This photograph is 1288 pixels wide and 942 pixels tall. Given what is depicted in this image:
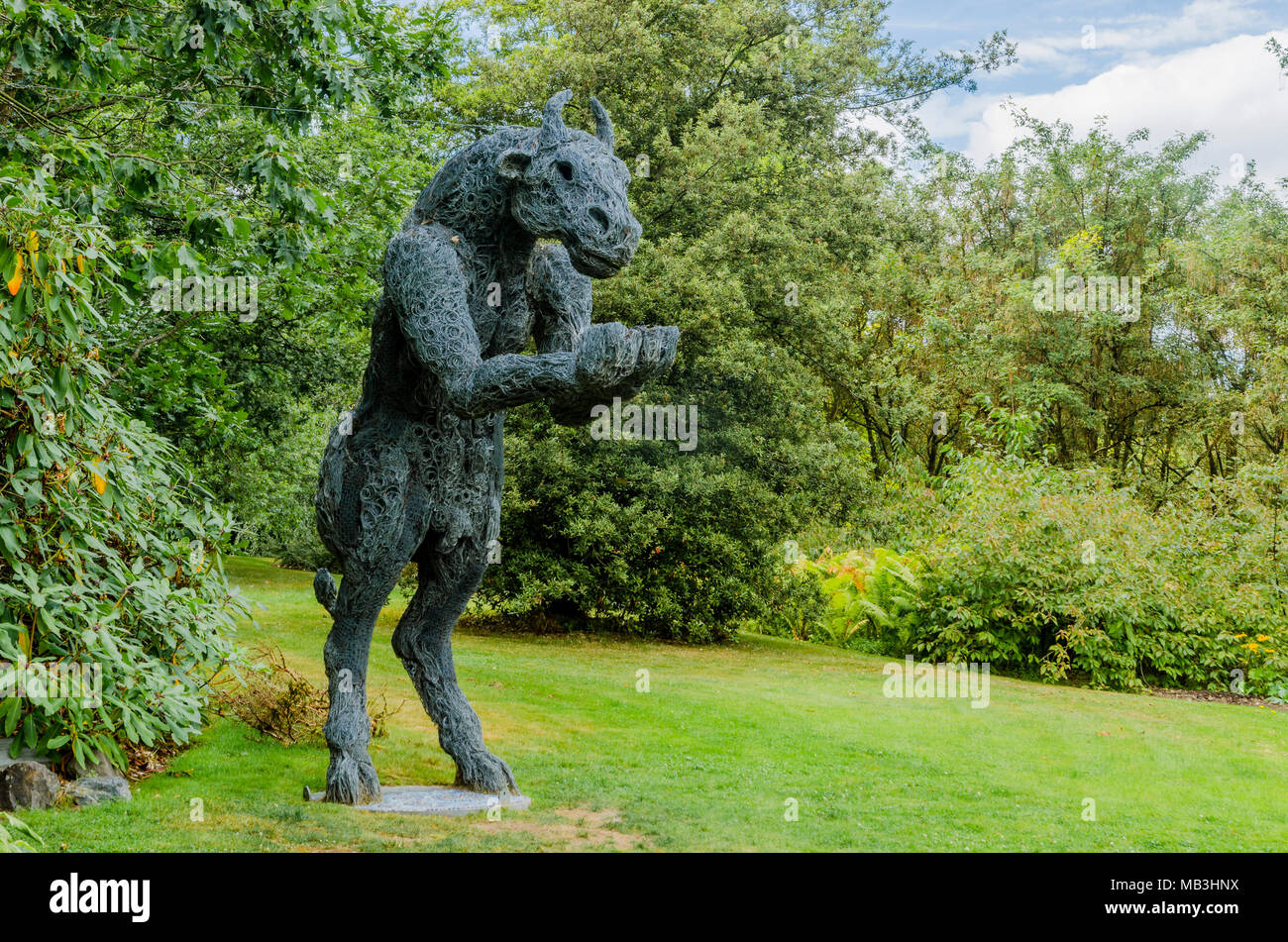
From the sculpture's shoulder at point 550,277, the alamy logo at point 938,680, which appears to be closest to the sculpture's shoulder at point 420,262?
the sculpture's shoulder at point 550,277

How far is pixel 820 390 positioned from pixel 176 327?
325 inches

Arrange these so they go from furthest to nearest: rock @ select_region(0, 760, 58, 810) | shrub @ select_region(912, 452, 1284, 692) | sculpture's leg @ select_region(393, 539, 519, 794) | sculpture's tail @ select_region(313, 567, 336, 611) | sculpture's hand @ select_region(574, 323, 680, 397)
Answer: shrub @ select_region(912, 452, 1284, 692) → sculpture's tail @ select_region(313, 567, 336, 611) → sculpture's leg @ select_region(393, 539, 519, 794) → rock @ select_region(0, 760, 58, 810) → sculpture's hand @ select_region(574, 323, 680, 397)

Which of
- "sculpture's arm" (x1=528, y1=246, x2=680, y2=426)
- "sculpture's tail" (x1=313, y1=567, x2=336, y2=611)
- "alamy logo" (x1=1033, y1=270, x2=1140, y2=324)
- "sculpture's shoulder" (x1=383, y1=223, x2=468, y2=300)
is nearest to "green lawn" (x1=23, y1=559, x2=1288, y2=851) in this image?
"sculpture's tail" (x1=313, y1=567, x2=336, y2=611)

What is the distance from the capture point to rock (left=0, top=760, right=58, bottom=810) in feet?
17.1

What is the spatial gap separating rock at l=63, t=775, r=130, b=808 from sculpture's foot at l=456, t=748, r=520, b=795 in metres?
1.61

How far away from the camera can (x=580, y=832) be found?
197 inches

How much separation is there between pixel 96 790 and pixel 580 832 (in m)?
2.37

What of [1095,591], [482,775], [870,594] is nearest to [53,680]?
[482,775]

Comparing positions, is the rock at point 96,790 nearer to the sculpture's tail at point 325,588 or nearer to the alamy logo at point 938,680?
the sculpture's tail at point 325,588

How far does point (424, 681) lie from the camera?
548 centimetres

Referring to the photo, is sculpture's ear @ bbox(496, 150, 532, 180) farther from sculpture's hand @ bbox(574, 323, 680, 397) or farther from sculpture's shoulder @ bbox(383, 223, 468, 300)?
sculpture's hand @ bbox(574, 323, 680, 397)

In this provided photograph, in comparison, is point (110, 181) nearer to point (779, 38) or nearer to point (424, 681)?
point (424, 681)

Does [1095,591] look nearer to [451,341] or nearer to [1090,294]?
[451,341]

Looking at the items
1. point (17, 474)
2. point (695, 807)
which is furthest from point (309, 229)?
point (695, 807)
